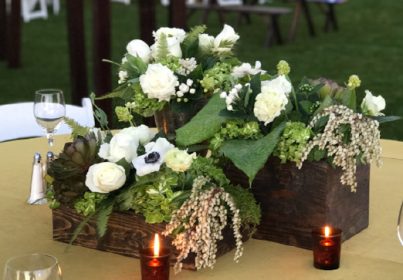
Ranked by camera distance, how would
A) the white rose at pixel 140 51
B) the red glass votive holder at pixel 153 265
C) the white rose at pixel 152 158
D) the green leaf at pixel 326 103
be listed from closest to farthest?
the red glass votive holder at pixel 153 265, the white rose at pixel 152 158, the green leaf at pixel 326 103, the white rose at pixel 140 51

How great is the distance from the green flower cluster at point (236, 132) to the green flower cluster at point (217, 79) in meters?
0.14

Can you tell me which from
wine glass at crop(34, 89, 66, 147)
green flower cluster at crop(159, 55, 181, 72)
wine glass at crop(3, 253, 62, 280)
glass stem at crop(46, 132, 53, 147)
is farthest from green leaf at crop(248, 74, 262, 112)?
glass stem at crop(46, 132, 53, 147)

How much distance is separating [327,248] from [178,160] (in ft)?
1.18

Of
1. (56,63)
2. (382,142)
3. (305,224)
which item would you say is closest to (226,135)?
(305,224)

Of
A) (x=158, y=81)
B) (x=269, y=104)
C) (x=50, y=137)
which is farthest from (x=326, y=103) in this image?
(x=50, y=137)

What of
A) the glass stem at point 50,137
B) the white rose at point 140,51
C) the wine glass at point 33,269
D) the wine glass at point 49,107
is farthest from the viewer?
the glass stem at point 50,137

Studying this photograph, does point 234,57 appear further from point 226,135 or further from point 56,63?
point 56,63

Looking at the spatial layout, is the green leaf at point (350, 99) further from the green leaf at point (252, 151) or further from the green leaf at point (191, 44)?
the green leaf at point (191, 44)

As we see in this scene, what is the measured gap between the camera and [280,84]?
2174 millimetres

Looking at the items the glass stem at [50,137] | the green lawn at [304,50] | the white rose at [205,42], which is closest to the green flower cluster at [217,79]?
the white rose at [205,42]

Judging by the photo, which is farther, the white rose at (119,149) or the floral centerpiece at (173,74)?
the floral centerpiece at (173,74)

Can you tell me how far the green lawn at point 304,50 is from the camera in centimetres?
845

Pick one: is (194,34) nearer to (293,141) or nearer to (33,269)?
(293,141)

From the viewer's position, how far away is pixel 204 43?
8.04 feet
